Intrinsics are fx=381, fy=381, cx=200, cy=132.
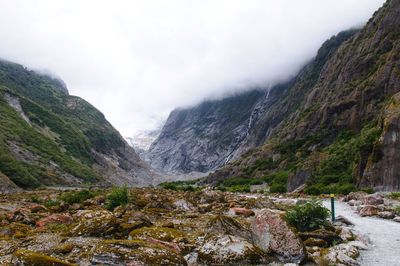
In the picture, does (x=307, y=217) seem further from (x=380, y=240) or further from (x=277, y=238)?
(x=277, y=238)

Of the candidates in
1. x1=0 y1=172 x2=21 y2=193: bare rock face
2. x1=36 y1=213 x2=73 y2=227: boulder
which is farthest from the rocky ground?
x1=0 y1=172 x2=21 y2=193: bare rock face

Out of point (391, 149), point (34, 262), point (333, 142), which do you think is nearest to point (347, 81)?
point (333, 142)

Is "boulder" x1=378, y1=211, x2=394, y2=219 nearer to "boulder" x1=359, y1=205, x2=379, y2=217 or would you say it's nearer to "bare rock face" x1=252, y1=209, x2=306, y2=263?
"boulder" x1=359, y1=205, x2=379, y2=217

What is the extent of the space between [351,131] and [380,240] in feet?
354

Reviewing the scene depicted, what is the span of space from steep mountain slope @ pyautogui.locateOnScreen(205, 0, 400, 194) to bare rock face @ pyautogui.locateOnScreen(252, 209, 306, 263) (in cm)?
4607

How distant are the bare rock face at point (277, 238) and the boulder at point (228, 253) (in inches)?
38.5

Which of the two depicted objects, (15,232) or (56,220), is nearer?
(15,232)

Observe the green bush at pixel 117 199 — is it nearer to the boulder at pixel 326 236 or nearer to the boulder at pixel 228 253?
the boulder at pixel 326 236

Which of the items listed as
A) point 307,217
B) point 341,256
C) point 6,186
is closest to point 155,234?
point 341,256

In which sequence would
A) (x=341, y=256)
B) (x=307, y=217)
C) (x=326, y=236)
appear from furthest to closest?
(x=307, y=217), (x=326, y=236), (x=341, y=256)

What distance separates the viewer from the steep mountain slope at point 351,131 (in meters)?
62.8

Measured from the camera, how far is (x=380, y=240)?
2028 centimetres

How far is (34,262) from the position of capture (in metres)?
11.5

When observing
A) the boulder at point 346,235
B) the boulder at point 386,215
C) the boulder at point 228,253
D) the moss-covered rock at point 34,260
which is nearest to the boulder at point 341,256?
the boulder at point 346,235
